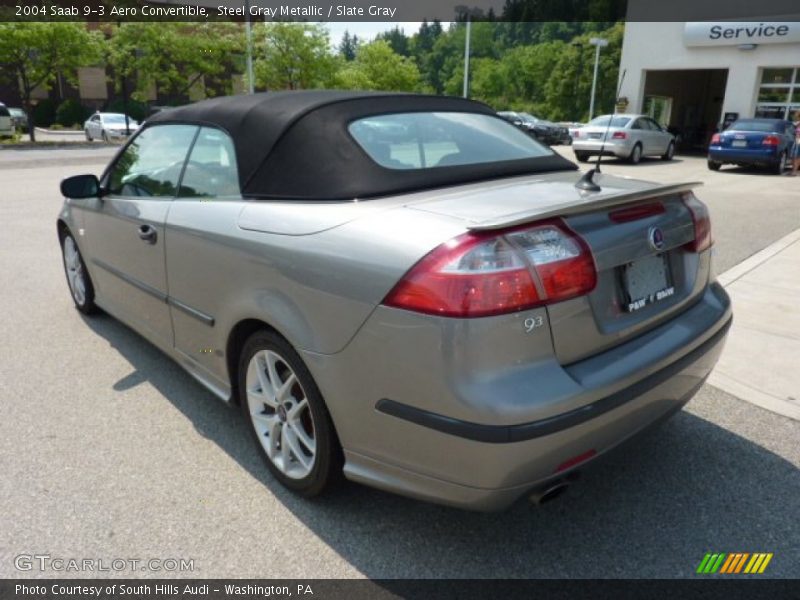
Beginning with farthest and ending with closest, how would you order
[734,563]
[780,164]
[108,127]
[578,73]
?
1. [578,73]
2. [108,127]
3. [780,164]
4. [734,563]

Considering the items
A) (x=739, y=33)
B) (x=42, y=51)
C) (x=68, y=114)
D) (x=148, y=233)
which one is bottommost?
(x=68, y=114)

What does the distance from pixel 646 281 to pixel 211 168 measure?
208 cm

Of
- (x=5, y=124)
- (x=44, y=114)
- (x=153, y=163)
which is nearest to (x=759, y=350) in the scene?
(x=153, y=163)

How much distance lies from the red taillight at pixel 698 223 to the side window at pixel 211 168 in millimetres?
1976

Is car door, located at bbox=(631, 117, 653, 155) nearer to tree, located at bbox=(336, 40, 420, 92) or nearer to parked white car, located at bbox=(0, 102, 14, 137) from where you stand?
parked white car, located at bbox=(0, 102, 14, 137)

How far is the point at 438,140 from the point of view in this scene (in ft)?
10.0

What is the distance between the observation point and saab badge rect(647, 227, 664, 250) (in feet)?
7.68

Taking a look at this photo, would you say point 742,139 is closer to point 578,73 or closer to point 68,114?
point 68,114

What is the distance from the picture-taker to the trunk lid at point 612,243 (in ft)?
6.83

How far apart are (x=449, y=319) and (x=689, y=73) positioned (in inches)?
1366

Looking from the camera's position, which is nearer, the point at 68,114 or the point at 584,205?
the point at 584,205

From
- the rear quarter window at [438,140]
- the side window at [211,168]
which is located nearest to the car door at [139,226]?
the side window at [211,168]

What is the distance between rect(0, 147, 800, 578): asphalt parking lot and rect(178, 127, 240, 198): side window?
1.23 meters

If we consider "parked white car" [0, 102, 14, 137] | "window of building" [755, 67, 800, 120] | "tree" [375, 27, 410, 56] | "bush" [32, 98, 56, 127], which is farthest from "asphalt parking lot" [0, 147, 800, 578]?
"tree" [375, 27, 410, 56]
